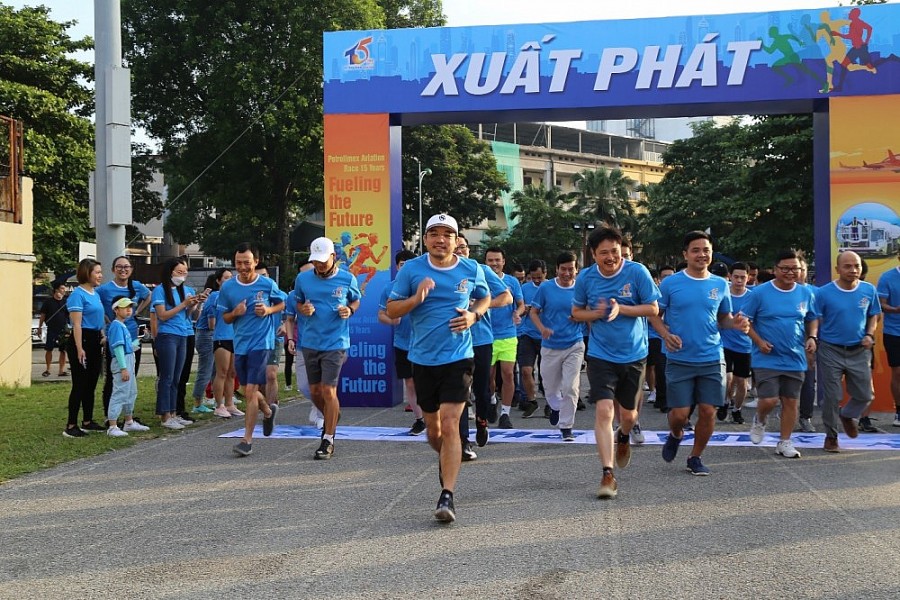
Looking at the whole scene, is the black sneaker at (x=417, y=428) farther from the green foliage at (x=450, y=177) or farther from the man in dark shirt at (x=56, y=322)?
the green foliage at (x=450, y=177)

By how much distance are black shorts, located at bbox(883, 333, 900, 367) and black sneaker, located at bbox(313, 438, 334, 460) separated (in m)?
6.04

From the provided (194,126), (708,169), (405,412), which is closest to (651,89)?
(405,412)

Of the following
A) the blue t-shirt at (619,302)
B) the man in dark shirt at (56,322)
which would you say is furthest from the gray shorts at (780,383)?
the man in dark shirt at (56,322)

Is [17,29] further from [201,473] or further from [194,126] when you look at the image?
[201,473]

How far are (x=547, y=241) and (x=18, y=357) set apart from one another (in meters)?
43.6

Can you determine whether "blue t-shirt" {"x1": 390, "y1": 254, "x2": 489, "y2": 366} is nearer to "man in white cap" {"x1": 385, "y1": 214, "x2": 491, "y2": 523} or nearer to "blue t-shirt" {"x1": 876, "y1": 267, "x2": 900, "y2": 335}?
"man in white cap" {"x1": 385, "y1": 214, "x2": 491, "y2": 523}

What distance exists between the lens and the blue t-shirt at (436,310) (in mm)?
5738

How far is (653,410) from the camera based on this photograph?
38.0ft

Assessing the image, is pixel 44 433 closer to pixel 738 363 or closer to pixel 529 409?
pixel 529 409

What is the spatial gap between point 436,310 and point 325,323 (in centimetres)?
246

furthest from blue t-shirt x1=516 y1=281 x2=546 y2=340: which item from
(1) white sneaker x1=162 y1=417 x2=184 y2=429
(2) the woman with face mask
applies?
(1) white sneaker x1=162 y1=417 x2=184 y2=429

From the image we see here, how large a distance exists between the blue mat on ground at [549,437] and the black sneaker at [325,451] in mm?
1023

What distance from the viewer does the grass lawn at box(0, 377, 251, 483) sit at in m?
7.86

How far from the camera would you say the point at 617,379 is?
6.40m
